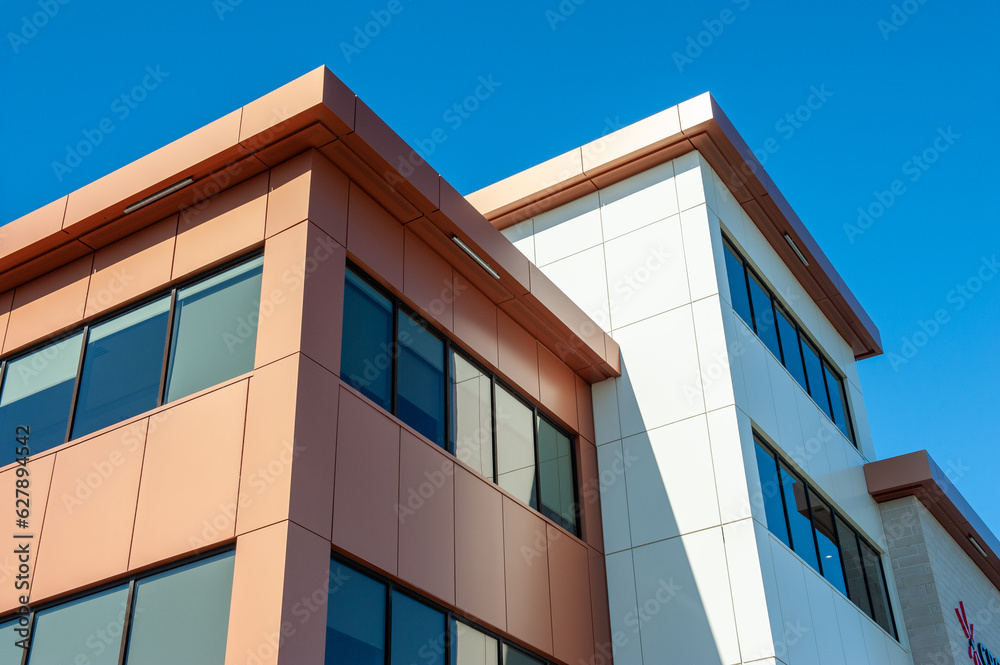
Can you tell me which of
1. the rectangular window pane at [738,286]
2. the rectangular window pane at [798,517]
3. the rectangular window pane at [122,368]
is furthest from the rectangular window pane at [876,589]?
the rectangular window pane at [122,368]

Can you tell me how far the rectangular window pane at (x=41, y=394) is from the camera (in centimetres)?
1293

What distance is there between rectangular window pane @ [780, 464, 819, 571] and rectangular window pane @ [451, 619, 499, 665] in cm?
573

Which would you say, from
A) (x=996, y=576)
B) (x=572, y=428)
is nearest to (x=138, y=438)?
(x=572, y=428)

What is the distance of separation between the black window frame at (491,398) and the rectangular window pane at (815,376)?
6284 millimetres

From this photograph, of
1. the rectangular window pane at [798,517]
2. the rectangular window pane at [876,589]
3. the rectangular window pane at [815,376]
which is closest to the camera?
the rectangular window pane at [798,517]

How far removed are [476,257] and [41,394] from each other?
5.99 m

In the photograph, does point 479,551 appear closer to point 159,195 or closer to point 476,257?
point 476,257

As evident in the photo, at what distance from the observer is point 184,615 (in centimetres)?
1023

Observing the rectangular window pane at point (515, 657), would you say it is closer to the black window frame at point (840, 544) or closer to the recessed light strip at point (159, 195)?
the black window frame at point (840, 544)

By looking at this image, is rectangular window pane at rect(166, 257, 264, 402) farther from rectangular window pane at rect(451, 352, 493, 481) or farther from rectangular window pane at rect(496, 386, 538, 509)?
rectangular window pane at rect(496, 386, 538, 509)

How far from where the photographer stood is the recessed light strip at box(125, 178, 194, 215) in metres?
12.8

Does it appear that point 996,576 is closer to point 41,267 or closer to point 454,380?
point 454,380

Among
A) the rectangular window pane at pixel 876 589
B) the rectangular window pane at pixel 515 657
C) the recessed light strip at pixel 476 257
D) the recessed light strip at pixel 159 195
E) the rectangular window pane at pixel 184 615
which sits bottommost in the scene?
the rectangular window pane at pixel 184 615

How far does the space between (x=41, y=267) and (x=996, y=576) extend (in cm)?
2218
